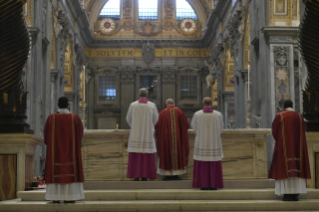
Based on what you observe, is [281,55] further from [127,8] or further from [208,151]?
[127,8]

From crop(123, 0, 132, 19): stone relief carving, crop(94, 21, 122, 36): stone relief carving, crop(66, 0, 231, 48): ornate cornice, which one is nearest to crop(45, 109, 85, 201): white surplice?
crop(66, 0, 231, 48): ornate cornice

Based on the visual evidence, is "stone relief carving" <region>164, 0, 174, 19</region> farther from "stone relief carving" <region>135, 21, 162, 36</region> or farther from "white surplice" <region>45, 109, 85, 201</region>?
"white surplice" <region>45, 109, 85, 201</region>

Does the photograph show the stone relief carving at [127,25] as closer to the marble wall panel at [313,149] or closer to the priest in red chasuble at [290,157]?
the marble wall panel at [313,149]

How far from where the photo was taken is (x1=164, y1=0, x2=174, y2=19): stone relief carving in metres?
33.4

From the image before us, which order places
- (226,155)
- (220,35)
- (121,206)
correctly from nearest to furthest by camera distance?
(121,206)
(226,155)
(220,35)

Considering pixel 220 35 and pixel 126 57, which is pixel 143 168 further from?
pixel 126 57

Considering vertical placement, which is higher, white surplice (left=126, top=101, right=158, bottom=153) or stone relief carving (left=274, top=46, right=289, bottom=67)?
stone relief carving (left=274, top=46, right=289, bottom=67)

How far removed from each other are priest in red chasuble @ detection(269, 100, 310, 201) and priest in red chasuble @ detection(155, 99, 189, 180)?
185 centimetres

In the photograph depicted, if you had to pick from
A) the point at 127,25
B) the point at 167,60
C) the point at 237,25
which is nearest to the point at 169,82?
the point at 167,60

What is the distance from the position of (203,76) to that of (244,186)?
74.5 feet

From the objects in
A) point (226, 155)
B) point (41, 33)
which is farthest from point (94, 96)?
point (226, 155)

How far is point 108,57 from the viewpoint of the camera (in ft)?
107

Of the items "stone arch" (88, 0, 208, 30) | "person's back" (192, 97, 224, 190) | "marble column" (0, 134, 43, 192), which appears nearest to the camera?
"marble column" (0, 134, 43, 192)

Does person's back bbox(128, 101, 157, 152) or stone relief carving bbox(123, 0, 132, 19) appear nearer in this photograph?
person's back bbox(128, 101, 157, 152)
